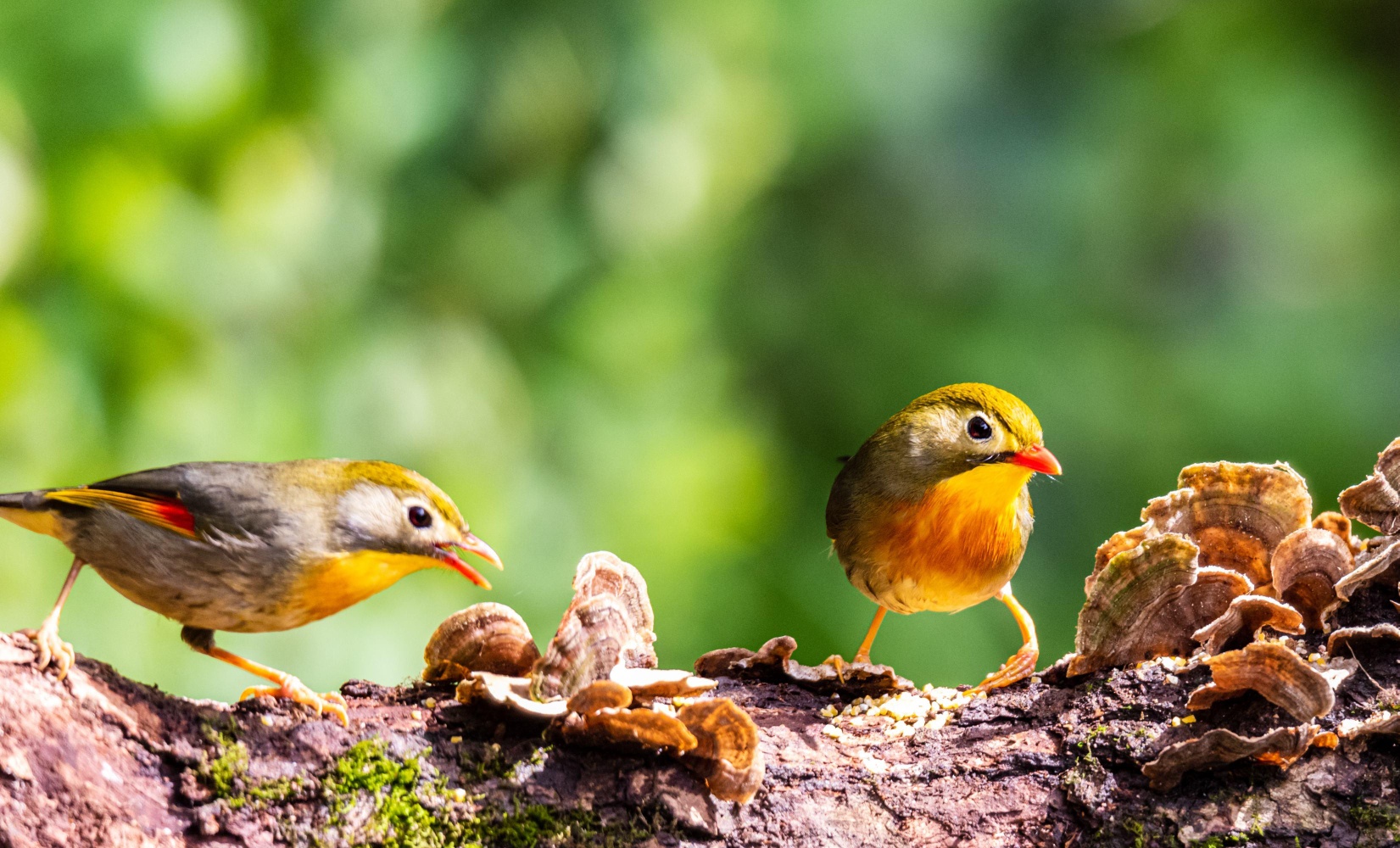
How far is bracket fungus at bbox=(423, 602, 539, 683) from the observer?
A: 247 cm

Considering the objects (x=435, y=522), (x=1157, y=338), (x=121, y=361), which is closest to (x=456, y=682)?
(x=435, y=522)

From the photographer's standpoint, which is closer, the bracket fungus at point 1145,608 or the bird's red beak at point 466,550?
the bird's red beak at point 466,550

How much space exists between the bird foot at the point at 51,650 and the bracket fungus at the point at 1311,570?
2.60m

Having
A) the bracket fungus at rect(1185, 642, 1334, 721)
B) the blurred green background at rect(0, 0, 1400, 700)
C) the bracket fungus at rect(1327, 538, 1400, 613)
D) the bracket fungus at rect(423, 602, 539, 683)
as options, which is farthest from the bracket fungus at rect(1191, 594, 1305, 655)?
the blurred green background at rect(0, 0, 1400, 700)

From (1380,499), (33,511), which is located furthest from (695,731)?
(1380,499)

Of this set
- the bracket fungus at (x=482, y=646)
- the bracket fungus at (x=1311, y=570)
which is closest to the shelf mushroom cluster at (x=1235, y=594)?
the bracket fungus at (x=1311, y=570)

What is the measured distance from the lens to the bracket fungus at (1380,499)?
257 centimetres

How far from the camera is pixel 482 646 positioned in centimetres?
248

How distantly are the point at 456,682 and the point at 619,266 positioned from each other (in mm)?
2475

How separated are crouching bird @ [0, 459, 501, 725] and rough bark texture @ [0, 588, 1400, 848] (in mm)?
179

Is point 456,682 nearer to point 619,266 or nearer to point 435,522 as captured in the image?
point 435,522

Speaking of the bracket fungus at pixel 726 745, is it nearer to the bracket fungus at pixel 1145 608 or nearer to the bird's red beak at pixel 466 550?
the bird's red beak at pixel 466 550

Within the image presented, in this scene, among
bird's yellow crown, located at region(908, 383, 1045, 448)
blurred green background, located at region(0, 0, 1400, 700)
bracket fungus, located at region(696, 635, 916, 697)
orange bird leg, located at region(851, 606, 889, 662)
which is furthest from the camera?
blurred green background, located at region(0, 0, 1400, 700)

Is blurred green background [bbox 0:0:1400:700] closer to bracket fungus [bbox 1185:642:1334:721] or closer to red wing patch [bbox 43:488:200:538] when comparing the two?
red wing patch [bbox 43:488:200:538]
